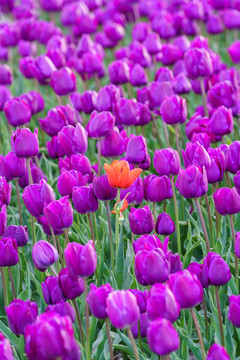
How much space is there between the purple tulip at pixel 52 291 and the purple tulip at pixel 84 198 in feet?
1.09

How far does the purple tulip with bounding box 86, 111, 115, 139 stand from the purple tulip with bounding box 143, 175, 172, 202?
0.36 meters

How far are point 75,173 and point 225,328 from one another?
701mm

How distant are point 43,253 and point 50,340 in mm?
525

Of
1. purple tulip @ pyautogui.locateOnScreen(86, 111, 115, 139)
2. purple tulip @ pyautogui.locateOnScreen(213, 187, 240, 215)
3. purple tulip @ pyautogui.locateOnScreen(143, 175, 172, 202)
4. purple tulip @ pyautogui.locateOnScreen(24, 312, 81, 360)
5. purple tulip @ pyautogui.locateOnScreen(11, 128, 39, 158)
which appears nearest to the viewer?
purple tulip @ pyautogui.locateOnScreen(24, 312, 81, 360)

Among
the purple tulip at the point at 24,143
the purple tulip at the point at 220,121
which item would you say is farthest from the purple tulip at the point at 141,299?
the purple tulip at the point at 220,121

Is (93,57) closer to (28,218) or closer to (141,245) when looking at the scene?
(28,218)

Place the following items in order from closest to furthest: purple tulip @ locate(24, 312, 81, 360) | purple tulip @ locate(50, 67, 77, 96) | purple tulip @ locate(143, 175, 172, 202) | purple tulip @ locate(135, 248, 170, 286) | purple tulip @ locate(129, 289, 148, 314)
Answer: purple tulip @ locate(24, 312, 81, 360), purple tulip @ locate(135, 248, 170, 286), purple tulip @ locate(129, 289, 148, 314), purple tulip @ locate(143, 175, 172, 202), purple tulip @ locate(50, 67, 77, 96)

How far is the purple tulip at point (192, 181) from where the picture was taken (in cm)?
178

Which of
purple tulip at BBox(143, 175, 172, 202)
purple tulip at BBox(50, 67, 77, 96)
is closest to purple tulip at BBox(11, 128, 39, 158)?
purple tulip at BBox(143, 175, 172, 202)

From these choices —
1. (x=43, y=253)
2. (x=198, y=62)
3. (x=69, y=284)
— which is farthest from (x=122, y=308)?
(x=198, y=62)

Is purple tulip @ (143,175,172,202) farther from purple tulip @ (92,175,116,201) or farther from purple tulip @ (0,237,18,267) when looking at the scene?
purple tulip @ (0,237,18,267)

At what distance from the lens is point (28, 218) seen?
2.62 meters

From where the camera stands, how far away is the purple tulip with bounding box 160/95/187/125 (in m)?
2.46

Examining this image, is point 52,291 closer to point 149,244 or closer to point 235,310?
point 149,244
